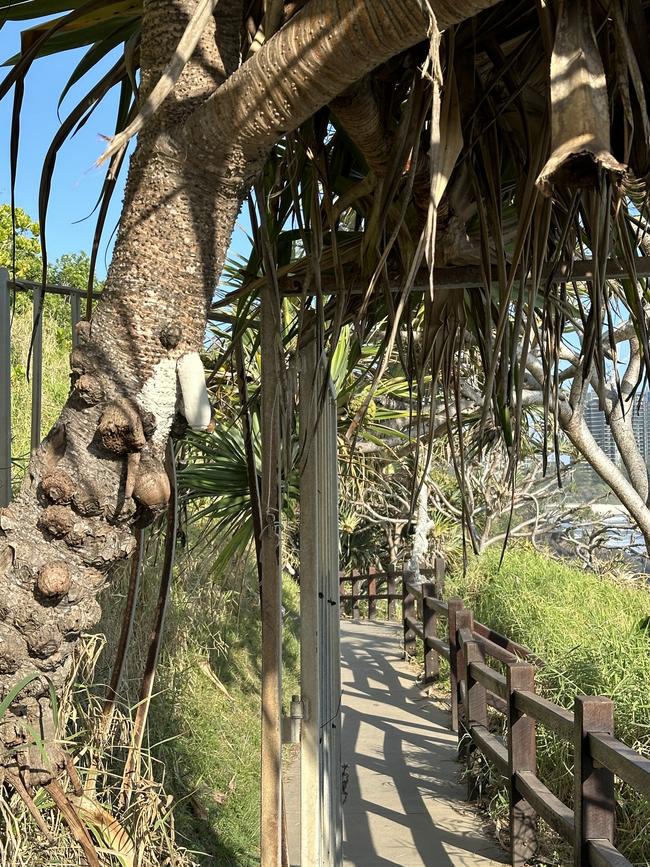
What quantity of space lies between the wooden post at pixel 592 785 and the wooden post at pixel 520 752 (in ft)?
2.87

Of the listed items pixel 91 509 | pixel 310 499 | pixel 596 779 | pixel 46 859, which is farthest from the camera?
pixel 596 779

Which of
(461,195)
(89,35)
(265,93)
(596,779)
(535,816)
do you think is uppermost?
(89,35)

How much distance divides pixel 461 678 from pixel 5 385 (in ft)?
13.8

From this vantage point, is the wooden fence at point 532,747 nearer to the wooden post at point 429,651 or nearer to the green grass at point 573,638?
the green grass at point 573,638

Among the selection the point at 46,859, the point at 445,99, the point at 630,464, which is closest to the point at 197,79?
the point at 445,99

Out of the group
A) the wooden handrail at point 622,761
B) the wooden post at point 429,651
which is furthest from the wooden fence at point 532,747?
the wooden post at point 429,651

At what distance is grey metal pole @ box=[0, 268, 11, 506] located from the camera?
6.91ft

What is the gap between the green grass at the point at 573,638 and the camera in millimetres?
4051

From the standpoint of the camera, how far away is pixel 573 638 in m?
5.79

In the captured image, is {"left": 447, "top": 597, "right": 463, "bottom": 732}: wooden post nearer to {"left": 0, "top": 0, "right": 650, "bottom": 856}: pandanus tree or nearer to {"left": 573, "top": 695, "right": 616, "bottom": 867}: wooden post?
{"left": 573, "top": 695, "right": 616, "bottom": 867}: wooden post

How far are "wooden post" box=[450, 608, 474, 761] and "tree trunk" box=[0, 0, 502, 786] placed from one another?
4.68 metres

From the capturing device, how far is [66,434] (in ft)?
3.16

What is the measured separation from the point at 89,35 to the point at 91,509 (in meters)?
1.12

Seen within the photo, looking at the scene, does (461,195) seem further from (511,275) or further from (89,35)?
(89,35)
